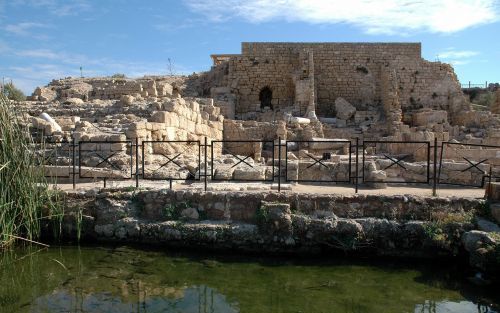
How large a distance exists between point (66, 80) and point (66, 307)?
2560 centimetres

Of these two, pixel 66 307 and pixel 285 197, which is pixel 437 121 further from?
pixel 66 307

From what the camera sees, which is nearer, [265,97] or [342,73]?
[342,73]

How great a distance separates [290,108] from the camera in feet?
85.3

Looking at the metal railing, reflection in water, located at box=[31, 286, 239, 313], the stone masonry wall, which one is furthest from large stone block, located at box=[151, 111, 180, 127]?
the stone masonry wall

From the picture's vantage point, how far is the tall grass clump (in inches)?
274

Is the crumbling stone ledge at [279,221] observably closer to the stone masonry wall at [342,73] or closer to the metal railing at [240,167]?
the metal railing at [240,167]

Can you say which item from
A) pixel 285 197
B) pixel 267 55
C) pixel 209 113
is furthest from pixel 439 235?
pixel 267 55

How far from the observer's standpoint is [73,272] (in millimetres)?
6996

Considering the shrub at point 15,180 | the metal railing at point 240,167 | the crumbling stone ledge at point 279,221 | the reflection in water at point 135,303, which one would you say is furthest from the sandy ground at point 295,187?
the reflection in water at point 135,303

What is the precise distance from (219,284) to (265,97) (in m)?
22.8

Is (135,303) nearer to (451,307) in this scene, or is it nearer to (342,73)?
(451,307)

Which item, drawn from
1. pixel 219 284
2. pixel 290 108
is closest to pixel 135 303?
pixel 219 284

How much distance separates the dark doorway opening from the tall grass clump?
2152 centimetres

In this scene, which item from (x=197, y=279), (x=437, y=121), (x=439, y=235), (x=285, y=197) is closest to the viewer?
(x=197, y=279)
